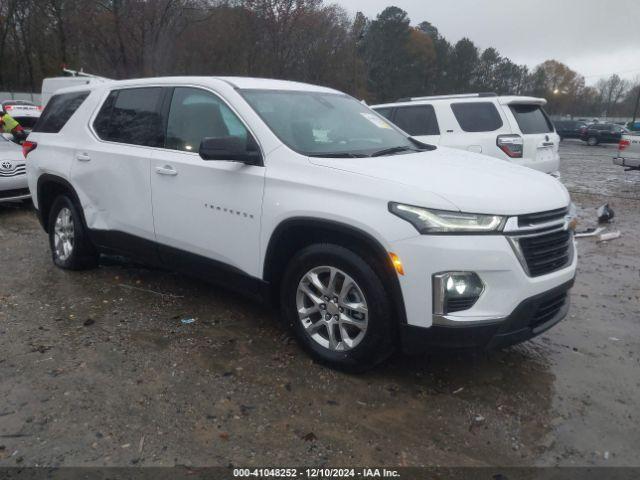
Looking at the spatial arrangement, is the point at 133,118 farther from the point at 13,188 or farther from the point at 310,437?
the point at 13,188

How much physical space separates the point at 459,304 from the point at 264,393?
1277 mm

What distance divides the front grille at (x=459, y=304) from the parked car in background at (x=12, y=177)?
7.61 metres

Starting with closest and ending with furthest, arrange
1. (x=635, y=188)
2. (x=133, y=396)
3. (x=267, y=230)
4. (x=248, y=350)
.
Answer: (x=133, y=396)
(x=267, y=230)
(x=248, y=350)
(x=635, y=188)

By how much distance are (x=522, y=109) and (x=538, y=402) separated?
5.93 m

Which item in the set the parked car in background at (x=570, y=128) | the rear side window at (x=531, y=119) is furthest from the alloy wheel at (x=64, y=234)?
the parked car in background at (x=570, y=128)

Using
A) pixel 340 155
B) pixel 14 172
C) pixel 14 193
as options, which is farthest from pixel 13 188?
pixel 340 155

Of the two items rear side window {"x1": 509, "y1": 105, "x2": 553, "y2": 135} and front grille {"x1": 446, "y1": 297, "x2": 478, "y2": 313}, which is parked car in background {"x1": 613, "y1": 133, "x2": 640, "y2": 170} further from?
front grille {"x1": 446, "y1": 297, "x2": 478, "y2": 313}

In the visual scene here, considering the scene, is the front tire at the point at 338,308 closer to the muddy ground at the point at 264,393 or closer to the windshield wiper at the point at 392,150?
the muddy ground at the point at 264,393

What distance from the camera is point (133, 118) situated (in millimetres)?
4625

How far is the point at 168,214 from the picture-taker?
4.21 meters

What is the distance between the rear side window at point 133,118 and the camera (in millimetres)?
4402

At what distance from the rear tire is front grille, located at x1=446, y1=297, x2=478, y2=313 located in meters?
3.68

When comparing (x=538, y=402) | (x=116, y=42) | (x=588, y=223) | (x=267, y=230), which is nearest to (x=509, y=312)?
(x=538, y=402)

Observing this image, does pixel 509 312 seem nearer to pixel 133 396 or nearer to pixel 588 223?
pixel 133 396
